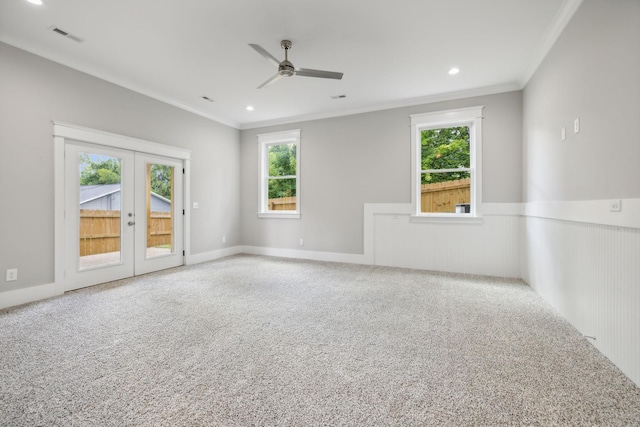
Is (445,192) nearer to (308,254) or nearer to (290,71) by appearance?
(308,254)

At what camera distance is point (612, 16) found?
6.45ft

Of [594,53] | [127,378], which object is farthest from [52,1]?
[594,53]

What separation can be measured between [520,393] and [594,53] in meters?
2.52

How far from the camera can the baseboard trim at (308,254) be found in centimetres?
530

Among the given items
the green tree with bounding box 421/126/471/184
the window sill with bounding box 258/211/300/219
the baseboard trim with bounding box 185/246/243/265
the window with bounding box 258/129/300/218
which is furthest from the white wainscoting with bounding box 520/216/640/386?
the baseboard trim with bounding box 185/246/243/265

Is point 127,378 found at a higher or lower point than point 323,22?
lower

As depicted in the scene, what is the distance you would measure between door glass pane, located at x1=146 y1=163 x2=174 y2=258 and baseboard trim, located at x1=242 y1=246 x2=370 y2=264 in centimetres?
175

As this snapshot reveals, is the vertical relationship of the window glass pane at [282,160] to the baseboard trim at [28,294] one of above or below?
above

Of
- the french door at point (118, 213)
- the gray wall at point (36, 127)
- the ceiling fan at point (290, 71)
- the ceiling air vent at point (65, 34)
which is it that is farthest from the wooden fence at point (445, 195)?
the ceiling air vent at point (65, 34)

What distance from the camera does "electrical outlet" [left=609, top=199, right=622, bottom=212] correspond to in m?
1.87

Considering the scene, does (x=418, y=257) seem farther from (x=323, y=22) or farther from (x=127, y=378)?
(x=127, y=378)

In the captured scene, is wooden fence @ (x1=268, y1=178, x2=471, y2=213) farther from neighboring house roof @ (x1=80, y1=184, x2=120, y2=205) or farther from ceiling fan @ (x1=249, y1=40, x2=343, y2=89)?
neighboring house roof @ (x1=80, y1=184, x2=120, y2=205)

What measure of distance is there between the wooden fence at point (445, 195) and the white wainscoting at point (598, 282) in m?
1.45

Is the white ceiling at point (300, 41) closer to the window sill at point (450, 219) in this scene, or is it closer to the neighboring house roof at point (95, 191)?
the neighboring house roof at point (95, 191)
